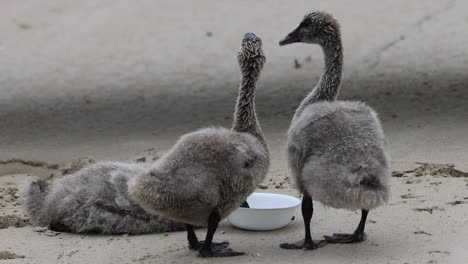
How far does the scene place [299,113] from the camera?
6.24 m

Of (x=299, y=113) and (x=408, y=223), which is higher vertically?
(x=299, y=113)

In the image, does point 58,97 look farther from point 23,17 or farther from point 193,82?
point 23,17

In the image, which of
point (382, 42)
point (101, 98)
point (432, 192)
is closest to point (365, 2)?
point (382, 42)

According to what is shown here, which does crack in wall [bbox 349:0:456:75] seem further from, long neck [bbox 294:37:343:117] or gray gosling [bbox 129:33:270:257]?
gray gosling [bbox 129:33:270:257]

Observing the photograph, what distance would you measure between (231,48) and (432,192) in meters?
5.94

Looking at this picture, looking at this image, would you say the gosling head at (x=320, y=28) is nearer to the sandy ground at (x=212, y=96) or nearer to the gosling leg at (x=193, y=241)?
the sandy ground at (x=212, y=96)

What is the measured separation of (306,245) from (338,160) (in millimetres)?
669

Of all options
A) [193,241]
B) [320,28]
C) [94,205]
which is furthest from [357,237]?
[94,205]

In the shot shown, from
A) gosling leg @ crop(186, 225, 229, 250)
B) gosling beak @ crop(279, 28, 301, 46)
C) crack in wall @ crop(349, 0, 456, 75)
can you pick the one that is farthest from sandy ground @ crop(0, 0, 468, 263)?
gosling beak @ crop(279, 28, 301, 46)

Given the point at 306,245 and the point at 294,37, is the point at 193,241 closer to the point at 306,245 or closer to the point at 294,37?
the point at 306,245

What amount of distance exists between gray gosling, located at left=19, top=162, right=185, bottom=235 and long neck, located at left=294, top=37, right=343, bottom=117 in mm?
1388

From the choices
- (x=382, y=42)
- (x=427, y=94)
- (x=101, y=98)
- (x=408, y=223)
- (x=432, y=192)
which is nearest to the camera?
(x=408, y=223)

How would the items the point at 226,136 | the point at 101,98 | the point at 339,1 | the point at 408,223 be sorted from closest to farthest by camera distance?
the point at 226,136 → the point at 408,223 → the point at 101,98 → the point at 339,1

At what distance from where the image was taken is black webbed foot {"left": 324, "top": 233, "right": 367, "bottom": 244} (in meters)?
5.92
